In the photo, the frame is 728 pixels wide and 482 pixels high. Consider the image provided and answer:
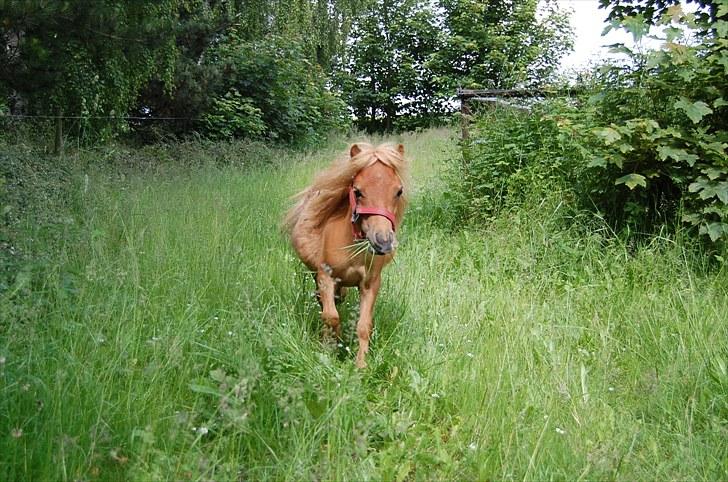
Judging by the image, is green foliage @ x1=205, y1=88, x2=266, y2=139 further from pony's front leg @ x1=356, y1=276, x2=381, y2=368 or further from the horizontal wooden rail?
pony's front leg @ x1=356, y1=276, x2=381, y2=368

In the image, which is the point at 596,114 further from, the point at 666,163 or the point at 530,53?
the point at 530,53

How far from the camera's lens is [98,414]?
2059mm

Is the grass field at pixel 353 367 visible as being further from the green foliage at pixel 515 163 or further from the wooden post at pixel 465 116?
the wooden post at pixel 465 116

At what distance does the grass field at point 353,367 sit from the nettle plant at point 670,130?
0.42m

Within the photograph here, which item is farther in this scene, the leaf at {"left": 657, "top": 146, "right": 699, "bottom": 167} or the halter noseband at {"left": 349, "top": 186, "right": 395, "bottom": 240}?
the leaf at {"left": 657, "top": 146, "right": 699, "bottom": 167}

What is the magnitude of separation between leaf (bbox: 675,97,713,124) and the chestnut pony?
2578 millimetres

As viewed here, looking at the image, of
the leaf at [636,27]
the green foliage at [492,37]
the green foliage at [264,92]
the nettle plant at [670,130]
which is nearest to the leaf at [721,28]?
the nettle plant at [670,130]

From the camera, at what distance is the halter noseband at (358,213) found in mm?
2961

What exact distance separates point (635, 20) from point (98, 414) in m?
4.76

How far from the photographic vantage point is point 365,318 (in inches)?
124

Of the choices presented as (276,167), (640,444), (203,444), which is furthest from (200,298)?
(276,167)

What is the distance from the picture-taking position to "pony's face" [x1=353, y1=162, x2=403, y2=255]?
9.30 ft

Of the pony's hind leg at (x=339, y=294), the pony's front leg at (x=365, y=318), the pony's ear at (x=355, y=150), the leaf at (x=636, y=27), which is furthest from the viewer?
the leaf at (x=636, y=27)

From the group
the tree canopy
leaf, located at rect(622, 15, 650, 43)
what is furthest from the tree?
leaf, located at rect(622, 15, 650, 43)
